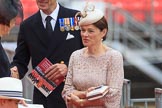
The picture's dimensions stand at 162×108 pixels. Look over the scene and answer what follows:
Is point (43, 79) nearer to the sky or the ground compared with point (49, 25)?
nearer to the ground

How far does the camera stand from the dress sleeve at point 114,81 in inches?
131

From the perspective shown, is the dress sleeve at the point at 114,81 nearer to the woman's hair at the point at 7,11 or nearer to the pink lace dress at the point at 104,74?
the pink lace dress at the point at 104,74

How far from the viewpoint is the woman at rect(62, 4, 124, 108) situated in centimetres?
333

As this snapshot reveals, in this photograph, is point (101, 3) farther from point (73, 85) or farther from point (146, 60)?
point (73, 85)

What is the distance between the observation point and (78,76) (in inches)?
134

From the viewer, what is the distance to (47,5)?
394 centimetres

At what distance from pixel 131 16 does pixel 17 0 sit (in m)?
9.26

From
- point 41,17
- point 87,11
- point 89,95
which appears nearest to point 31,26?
point 41,17

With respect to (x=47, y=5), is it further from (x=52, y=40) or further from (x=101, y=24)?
(x=101, y=24)

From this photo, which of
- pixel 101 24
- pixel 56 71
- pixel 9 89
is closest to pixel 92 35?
pixel 101 24

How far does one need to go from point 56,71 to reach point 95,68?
58 centimetres

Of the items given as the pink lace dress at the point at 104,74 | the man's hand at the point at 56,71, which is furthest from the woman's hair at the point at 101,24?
the man's hand at the point at 56,71

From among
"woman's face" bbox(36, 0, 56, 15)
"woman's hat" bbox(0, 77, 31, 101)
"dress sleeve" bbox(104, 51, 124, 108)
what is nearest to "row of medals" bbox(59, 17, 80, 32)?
"woman's face" bbox(36, 0, 56, 15)

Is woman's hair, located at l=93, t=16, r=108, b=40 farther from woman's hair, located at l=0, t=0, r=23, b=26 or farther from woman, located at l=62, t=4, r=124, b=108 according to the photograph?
woman's hair, located at l=0, t=0, r=23, b=26
